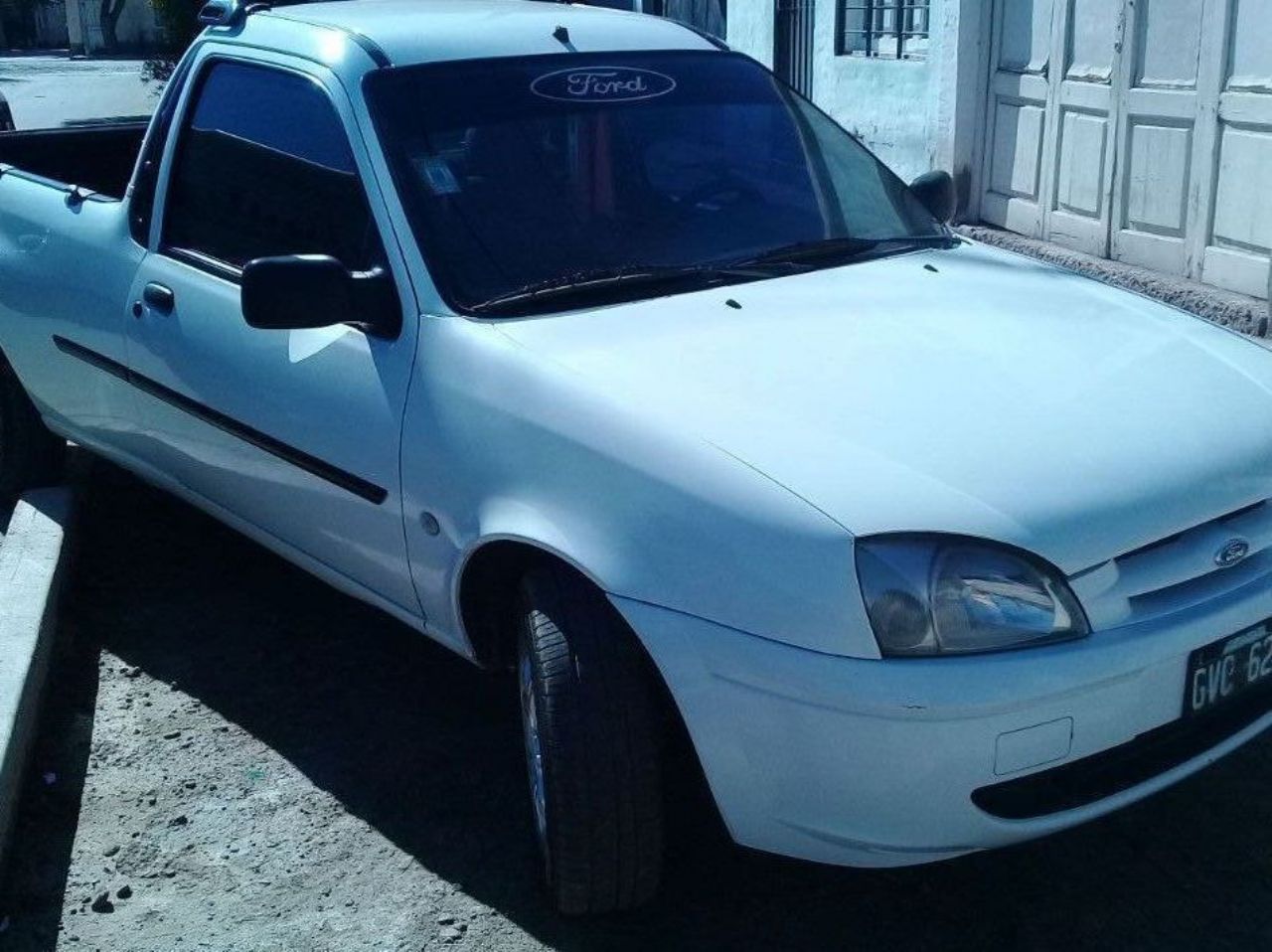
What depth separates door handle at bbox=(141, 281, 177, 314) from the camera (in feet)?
14.0

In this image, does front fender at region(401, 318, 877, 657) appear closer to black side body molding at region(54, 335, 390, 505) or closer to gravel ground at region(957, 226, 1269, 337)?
black side body molding at region(54, 335, 390, 505)

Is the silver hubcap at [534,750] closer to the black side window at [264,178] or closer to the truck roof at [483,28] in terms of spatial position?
the black side window at [264,178]

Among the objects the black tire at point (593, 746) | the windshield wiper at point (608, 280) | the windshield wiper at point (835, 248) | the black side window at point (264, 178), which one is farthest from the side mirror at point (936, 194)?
the black tire at point (593, 746)

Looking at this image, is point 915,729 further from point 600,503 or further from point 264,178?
point 264,178

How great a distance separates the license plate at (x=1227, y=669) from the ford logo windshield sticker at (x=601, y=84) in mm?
1994

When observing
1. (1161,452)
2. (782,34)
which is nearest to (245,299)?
(1161,452)

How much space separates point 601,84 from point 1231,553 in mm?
1947

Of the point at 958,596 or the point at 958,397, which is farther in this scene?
the point at 958,397

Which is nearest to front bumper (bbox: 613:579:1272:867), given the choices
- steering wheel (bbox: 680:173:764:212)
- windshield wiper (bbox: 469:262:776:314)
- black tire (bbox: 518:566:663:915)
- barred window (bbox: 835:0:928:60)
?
black tire (bbox: 518:566:663:915)

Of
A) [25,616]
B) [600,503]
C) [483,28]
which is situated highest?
[483,28]

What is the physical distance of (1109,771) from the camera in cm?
280

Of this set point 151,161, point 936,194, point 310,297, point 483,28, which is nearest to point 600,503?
point 310,297

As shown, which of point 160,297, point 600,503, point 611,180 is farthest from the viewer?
point 160,297

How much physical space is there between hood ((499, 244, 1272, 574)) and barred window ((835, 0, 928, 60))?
7824mm
